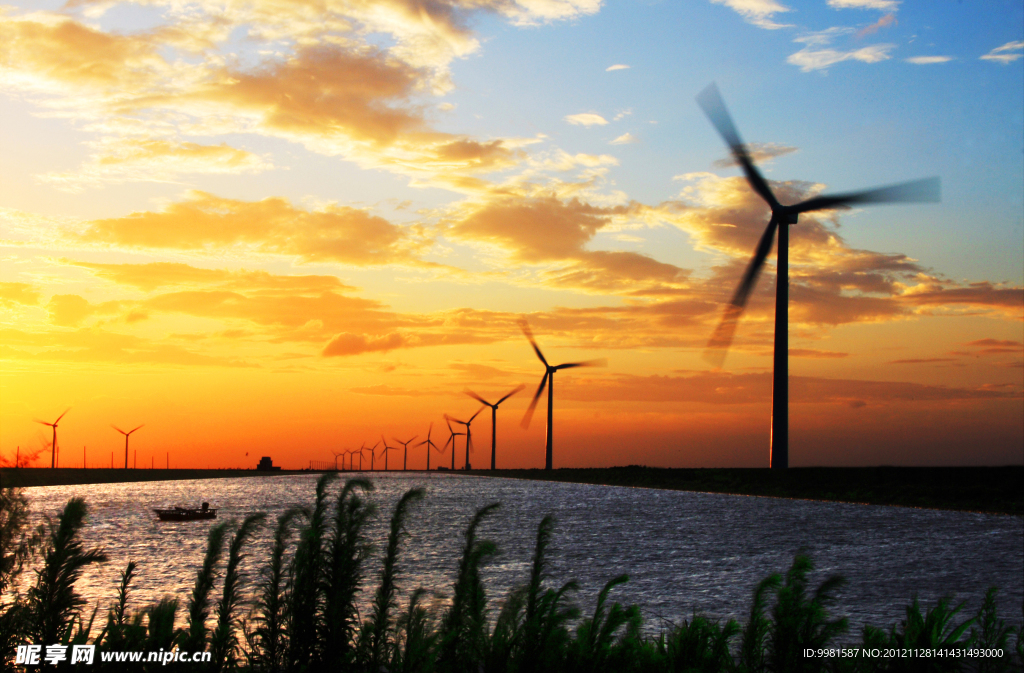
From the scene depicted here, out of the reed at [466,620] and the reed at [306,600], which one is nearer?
the reed at [466,620]

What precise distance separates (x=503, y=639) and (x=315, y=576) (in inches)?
183

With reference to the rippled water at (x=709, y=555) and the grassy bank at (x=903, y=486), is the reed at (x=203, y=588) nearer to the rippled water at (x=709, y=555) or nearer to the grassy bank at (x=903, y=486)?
the rippled water at (x=709, y=555)

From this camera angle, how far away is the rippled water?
4197cm

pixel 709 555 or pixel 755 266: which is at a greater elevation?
pixel 755 266

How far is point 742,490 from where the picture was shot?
110750mm

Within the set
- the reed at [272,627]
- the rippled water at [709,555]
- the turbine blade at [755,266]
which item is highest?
the turbine blade at [755,266]

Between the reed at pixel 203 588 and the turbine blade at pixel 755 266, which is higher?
the turbine blade at pixel 755 266

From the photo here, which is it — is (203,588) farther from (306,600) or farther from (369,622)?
(369,622)

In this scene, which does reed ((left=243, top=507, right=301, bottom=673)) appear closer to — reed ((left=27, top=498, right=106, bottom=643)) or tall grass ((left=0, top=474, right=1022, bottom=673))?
tall grass ((left=0, top=474, right=1022, bottom=673))

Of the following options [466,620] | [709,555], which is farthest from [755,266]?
[466,620]

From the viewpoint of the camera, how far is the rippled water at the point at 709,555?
138 ft

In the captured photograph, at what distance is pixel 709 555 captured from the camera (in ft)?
222

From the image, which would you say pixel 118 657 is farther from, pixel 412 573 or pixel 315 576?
pixel 412 573

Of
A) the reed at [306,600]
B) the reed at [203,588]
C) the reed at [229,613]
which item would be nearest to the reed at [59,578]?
the reed at [203,588]
